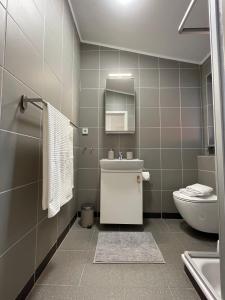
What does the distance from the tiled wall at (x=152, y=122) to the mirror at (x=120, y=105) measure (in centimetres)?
10

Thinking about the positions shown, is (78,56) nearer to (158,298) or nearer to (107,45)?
(107,45)

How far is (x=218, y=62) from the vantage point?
1.58 feet

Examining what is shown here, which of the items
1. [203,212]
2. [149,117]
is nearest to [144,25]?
[149,117]

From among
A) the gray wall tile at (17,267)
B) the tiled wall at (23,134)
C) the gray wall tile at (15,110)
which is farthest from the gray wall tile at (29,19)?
the gray wall tile at (17,267)

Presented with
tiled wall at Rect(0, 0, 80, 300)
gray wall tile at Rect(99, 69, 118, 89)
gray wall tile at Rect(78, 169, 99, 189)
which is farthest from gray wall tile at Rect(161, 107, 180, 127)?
tiled wall at Rect(0, 0, 80, 300)

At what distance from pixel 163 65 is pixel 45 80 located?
191 cm

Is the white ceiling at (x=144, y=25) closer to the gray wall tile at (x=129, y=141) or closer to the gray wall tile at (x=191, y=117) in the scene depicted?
the gray wall tile at (x=191, y=117)

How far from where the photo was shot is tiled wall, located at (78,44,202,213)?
260cm

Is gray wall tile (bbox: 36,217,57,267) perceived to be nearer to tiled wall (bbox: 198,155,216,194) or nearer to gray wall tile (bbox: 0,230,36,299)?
gray wall tile (bbox: 0,230,36,299)

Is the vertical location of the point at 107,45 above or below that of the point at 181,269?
above

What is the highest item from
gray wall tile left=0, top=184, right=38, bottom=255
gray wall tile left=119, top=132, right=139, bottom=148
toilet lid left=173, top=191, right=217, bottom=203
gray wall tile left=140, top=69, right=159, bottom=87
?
gray wall tile left=140, top=69, right=159, bottom=87

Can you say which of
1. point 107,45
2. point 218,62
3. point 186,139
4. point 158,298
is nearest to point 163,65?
point 107,45

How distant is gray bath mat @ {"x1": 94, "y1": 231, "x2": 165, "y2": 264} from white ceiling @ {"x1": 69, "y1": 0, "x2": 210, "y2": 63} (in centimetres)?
220

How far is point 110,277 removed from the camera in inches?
50.9
